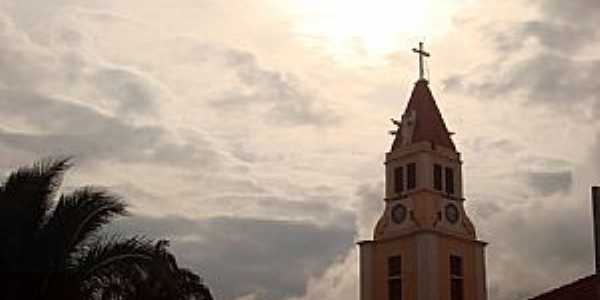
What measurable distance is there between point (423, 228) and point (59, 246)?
4063 centimetres

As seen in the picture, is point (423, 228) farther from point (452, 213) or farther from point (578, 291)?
point (578, 291)

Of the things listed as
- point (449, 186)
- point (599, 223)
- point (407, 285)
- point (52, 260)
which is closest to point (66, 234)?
point (52, 260)

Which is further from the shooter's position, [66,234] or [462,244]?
[462,244]

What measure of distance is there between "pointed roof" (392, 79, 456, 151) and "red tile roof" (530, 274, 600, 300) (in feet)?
105

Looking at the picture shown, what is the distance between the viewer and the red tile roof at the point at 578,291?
2417 cm

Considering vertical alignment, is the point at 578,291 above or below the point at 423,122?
below

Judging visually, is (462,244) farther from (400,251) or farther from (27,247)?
(27,247)

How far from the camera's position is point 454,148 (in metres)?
59.8

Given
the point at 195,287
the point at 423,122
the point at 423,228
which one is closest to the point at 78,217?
the point at 195,287

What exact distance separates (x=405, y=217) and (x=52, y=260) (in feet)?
138

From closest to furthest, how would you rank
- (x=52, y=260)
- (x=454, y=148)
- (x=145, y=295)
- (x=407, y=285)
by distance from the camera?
(x=52, y=260) < (x=145, y=295) < (x=407, y=285) < (x=454, y=148)

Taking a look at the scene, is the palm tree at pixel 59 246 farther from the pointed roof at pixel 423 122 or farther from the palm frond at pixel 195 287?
the pointed roof at pixel 423 122

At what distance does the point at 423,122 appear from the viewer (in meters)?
59.3

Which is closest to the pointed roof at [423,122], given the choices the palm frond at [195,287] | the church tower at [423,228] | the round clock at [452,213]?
the church tower at [423,228]
